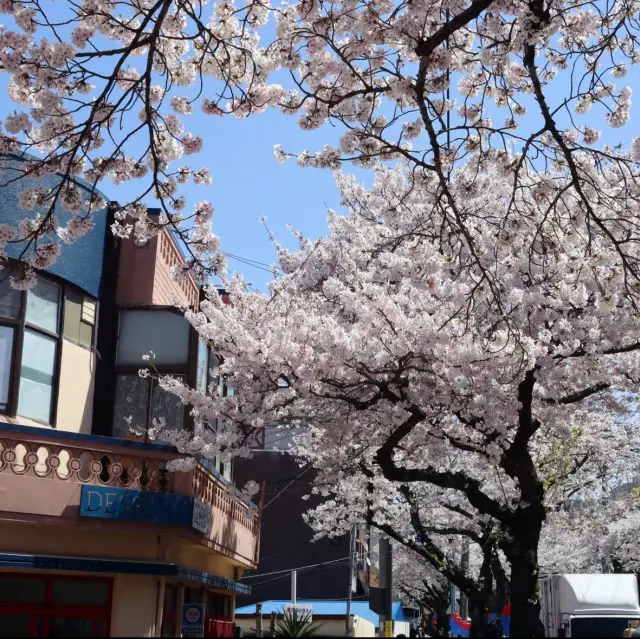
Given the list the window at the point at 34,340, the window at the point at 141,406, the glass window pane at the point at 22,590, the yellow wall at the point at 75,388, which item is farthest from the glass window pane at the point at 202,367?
the glass window pane at the point at 22,590

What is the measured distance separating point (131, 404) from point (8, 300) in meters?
3.40

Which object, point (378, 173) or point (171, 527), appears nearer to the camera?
point (171, 527)

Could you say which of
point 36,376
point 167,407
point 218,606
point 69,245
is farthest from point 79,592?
point 218,606

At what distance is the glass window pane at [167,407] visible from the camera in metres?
17.1

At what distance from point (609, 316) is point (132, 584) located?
8299 mm

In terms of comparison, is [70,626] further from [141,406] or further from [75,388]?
[141,406]

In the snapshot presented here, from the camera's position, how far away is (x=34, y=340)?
14.6 meters

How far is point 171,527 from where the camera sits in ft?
45.6

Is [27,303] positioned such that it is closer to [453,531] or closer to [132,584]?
A: [132,584]

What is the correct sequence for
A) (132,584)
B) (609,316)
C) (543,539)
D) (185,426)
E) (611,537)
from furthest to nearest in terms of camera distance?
(611,537), (543,539), (185,426), (609,316), (132,584)

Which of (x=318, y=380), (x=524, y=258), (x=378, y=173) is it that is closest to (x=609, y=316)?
(x=524, y=258)

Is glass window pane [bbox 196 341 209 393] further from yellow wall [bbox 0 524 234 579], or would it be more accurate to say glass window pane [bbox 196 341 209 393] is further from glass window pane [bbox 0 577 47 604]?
glass window pane [bbox 0 577 47 604]

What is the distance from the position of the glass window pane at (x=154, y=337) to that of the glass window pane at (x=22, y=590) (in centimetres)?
451

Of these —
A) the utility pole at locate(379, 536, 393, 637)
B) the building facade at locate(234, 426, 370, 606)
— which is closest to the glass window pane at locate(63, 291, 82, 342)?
the utility pole at locate(379, 536, 393, 637)
